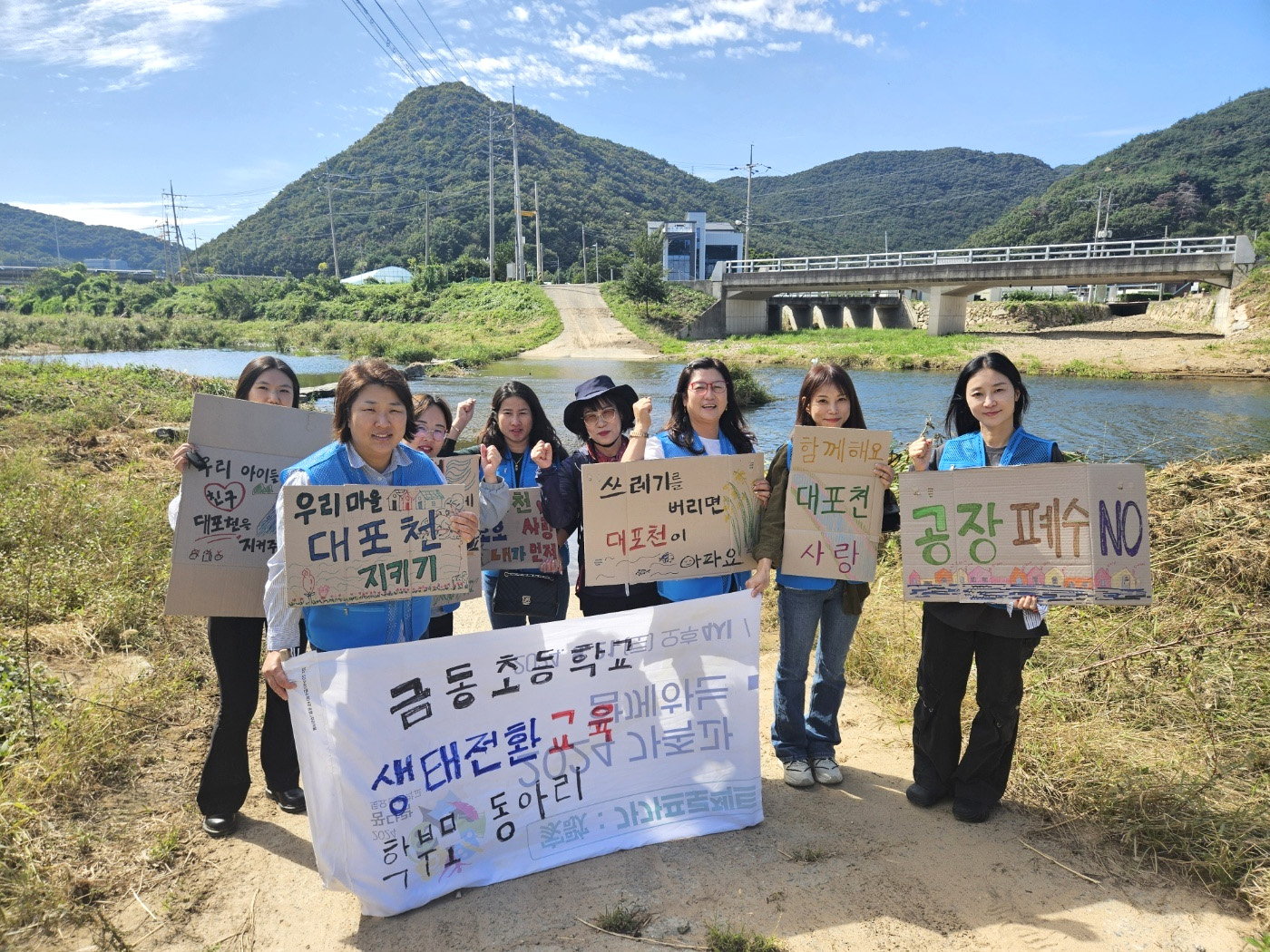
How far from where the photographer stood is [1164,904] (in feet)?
9.20

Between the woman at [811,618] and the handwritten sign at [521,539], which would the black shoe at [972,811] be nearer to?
the woman at [811,618]

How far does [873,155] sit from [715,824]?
209 m

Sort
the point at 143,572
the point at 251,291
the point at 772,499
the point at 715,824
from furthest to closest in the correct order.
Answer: the point at 251,291, the point at 143,572, the point at 772,499, the point at 715,824

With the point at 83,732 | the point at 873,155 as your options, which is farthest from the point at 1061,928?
the point at 873,155

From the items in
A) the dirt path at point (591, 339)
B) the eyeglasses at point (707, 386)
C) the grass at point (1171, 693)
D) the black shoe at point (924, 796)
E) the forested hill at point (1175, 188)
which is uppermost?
the forested hill at point (1175, 188)

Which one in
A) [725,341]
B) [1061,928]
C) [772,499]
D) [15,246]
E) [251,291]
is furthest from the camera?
[15,246]

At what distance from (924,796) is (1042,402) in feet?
75.8

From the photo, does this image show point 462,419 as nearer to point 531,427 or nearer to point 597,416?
point 531,427

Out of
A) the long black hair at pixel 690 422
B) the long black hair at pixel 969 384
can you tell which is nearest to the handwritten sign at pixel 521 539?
the long black hair at pixel 690 422

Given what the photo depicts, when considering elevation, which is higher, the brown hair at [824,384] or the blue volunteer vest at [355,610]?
the brown hair at [824,384]

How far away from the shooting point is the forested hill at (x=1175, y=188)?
70.4 meters

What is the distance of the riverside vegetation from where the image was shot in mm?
2914

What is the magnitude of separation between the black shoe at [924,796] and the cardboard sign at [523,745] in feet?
2.55

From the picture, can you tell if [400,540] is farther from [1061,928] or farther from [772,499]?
[1061,928]
